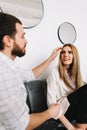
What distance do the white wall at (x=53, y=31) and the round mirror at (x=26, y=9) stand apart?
0.08 metres

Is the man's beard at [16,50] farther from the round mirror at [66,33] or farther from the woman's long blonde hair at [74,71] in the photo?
the round mirror at [66,33]

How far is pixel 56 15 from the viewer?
2654mm

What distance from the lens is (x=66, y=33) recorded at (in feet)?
9.00

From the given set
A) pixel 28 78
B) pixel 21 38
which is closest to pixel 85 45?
pixel 28 78

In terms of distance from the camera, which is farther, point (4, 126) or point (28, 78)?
point (28, 78)

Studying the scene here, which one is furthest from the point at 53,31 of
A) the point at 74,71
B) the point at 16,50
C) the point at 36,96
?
the point at 16,50

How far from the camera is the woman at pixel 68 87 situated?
6.94 ft

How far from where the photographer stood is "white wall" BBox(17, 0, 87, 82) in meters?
2.46

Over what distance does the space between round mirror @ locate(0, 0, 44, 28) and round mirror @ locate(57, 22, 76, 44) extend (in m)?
0.34

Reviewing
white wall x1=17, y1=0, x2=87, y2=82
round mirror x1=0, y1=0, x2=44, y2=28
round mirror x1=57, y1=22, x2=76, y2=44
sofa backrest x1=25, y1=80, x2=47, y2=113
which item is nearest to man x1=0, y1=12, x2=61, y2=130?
sofa backrest x1=25, y1=80, x2=47, y2=113

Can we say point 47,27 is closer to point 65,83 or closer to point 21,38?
point 65,83

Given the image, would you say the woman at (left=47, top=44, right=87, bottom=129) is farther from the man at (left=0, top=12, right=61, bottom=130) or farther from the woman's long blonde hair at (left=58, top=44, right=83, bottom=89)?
the man at (left=0, top=12, right=61, bottom=130)

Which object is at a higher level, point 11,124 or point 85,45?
point 85,45

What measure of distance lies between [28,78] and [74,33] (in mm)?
1001
